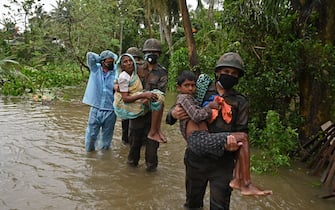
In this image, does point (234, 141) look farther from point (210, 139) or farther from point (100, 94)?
point (100, 94)

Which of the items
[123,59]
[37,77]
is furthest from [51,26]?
[123,59]

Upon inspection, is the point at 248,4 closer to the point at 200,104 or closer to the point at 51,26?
the point at 200,104

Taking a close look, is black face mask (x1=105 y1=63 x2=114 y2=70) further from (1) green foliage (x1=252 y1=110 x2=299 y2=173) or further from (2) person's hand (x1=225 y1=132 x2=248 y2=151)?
(2) person's hand (x1=225 y1=132 x2=248 y2=151)

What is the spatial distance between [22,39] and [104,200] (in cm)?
1861

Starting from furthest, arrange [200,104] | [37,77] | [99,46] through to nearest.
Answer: [99,46] < [37,77] < [200,104]

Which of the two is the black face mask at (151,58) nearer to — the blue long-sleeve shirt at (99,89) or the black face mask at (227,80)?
the blue long-sleeve shirt at (99,89)

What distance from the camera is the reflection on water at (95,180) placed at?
446 cm

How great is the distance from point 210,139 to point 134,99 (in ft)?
6.92

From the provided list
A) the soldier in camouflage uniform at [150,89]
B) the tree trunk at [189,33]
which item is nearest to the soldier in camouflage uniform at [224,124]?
the soldier in camouflage uniform at [150,89]

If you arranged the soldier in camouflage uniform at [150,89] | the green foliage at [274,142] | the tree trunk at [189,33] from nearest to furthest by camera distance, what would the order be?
the soldier in camouflage uniform at [150,89] → the green foliage at [274,142] → the tree trunk at [189,33]

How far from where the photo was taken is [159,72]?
5348mm

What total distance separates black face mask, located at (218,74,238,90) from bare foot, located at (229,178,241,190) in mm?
811

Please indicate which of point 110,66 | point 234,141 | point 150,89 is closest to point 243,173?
point 234,141

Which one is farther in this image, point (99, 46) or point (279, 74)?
point (99, 46)
